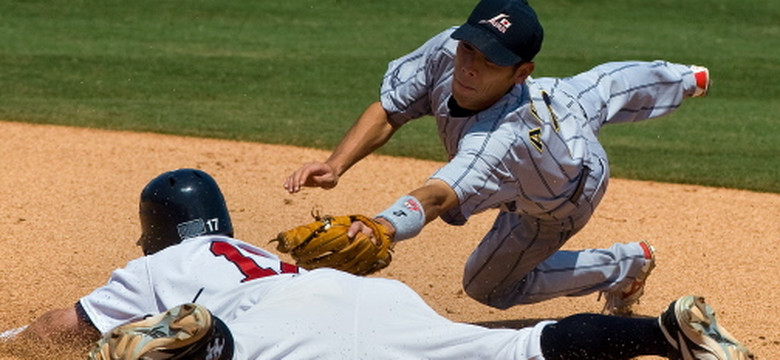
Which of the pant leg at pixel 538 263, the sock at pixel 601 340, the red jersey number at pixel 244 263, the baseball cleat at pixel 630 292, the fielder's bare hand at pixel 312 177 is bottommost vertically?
the baseball cleat at pixel 630 292

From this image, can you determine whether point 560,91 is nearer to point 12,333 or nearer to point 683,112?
point 12,333

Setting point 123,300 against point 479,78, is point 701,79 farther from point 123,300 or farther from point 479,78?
point 123,300

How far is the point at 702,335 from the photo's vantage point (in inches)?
133

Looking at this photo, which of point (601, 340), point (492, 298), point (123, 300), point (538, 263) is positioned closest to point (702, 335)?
point (601, 340)

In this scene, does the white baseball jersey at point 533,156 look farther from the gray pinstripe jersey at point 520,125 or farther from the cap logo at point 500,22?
the cap logo at point 500,22

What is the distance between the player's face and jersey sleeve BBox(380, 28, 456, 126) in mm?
271

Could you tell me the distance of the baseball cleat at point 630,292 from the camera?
5.51 m

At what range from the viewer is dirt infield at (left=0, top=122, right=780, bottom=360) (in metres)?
5.80

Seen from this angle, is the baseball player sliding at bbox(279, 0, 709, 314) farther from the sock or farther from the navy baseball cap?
the sock

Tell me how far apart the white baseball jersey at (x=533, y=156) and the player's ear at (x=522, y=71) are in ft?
0.19

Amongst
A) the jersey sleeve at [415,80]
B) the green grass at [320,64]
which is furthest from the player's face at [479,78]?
the green grass at [320,64]

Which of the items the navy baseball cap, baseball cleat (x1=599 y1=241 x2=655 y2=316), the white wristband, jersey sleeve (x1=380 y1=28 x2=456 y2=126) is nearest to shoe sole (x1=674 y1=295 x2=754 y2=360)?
the white wristband

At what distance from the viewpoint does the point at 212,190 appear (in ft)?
14.0

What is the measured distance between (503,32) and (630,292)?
67.0 inches
